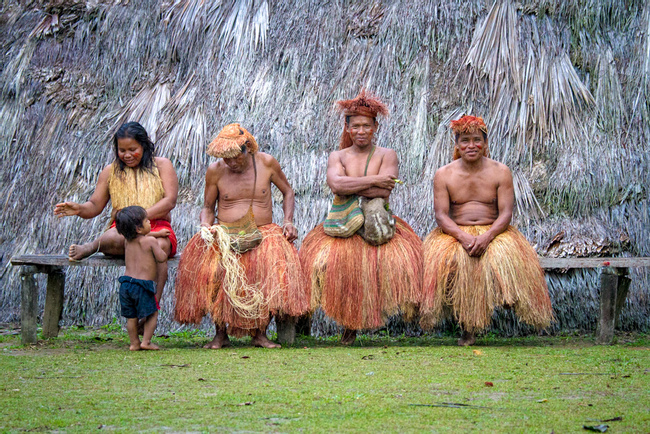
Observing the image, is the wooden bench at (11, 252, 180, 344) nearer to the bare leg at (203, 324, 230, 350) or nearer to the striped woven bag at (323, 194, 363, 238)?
the bare leg at (203, 324, 230, 350)

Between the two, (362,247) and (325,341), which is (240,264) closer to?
(362,247)

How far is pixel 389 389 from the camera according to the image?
9.98ft

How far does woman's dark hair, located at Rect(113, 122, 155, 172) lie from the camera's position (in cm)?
487

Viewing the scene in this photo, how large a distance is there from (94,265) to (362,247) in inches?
71.9

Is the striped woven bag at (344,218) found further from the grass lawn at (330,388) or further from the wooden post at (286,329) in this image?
the grass lawn at (330,388)

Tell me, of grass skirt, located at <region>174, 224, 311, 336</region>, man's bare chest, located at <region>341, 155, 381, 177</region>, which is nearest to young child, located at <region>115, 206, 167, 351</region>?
grass skirt, located at <region>174, 224, 311, 336</region>

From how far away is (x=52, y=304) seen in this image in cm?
511

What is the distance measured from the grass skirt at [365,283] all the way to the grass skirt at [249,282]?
0.13 m

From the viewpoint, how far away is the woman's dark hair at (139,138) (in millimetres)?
4867

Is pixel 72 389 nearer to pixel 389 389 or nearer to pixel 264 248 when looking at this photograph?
pixel 389 389

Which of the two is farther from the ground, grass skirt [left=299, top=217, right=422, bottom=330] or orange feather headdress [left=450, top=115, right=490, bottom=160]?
orange feather headdress [left=450, top=115, right=490, bottom=160]

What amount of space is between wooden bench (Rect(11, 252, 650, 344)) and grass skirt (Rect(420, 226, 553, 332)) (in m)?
0.27

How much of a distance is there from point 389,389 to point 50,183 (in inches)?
183

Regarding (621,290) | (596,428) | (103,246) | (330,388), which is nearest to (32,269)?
(103,246)
